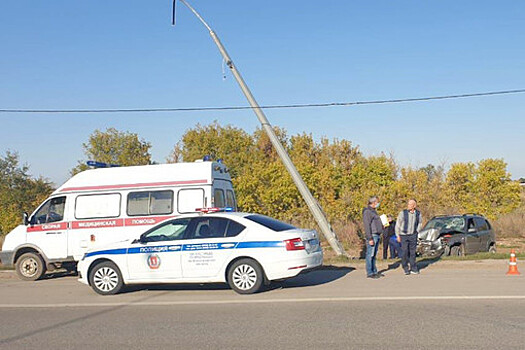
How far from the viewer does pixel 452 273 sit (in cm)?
1245

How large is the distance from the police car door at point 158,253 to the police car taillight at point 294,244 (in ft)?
6.59

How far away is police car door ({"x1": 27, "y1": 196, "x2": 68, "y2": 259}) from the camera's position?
555 inches

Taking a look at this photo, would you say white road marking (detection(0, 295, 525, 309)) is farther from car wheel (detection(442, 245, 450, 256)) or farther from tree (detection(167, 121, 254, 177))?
tree (detection(167, 121, 254, 177))

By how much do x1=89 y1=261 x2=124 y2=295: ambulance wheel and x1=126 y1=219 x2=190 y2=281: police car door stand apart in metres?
0.33

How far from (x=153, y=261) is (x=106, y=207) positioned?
372 centimetres

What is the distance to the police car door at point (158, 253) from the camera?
34.9 feet

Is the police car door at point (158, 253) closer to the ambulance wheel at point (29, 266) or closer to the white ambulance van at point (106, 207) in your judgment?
the white ambulance van at point (106, 207)

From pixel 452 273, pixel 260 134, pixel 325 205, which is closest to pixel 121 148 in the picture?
pixel 260 134

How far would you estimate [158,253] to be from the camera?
423 inches

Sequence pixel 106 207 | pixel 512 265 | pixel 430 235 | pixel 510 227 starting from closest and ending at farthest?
pixel 512 265
pixel 106 207
pixel 430 235
pixel 510 227

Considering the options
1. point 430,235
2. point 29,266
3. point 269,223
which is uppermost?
point 269,223

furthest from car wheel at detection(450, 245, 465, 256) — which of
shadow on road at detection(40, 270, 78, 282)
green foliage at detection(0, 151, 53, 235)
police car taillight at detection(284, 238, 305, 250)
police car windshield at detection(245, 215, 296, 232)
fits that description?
green foliage at detection(0, 151, 53, 235)

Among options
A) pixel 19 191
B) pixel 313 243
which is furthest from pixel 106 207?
pixel 19 191

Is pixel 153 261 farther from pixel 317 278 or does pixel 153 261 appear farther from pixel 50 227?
pixel 50 227
